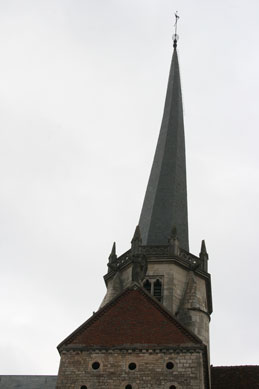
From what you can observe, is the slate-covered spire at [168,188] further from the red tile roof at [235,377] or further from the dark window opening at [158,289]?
the red tile roof at [235,377]

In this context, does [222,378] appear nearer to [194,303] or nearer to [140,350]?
[194,303]

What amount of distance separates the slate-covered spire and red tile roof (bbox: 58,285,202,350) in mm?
9253

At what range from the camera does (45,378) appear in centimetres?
3631

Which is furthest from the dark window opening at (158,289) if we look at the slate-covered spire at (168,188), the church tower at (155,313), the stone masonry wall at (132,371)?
the stone masonry wall at (132,371)

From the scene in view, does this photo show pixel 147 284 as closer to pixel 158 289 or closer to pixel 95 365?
pixel 158 289

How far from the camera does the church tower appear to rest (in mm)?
26391

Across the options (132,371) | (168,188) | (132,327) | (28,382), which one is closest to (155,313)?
(132,327)

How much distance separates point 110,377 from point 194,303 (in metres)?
9.29

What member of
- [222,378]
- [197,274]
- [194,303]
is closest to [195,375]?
[222,378]

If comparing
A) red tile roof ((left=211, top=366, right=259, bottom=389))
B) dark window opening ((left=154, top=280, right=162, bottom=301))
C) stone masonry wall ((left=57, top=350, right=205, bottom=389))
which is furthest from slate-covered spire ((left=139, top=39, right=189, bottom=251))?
stone masonry wall ((left=57, top=350, right=205, bottom=389))

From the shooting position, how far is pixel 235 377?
32.1 metres

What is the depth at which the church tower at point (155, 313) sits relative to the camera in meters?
26.4

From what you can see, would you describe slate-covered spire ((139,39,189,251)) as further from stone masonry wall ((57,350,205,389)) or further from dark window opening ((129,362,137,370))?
dark window opening ((129,362,137,370))

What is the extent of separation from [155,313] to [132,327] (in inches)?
43.3
